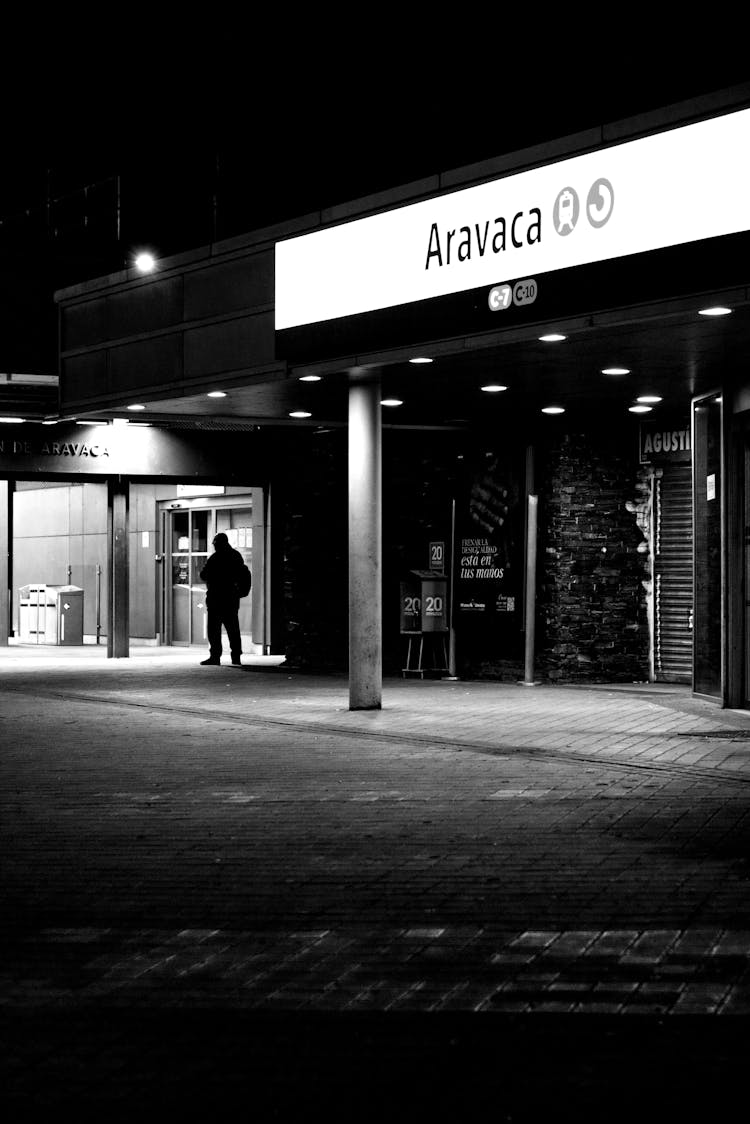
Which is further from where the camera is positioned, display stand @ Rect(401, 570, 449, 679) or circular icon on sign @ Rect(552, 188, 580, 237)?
display stand @ Rect(401, 570, 449, 679)

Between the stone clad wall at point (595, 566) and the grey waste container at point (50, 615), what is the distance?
15.5m

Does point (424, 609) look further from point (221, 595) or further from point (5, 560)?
point (5, 560)

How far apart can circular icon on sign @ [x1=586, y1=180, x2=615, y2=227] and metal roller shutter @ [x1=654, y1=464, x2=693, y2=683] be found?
22.8 ft

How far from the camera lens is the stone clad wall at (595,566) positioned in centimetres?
1839

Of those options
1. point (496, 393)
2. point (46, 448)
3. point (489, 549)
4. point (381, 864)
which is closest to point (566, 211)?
point (496, 393)

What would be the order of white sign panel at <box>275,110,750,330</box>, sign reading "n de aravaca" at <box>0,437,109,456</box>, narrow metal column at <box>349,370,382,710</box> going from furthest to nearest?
1. sign reading "n de aravaca" at <box>0,437,109,456</box>
2. narrow metal column at <box>349,370,382,710</box>
3. white sign panel at <box>275,110,750,330</box>

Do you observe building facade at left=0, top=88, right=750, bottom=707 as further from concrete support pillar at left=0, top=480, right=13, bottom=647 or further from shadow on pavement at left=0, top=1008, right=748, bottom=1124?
shadow on pavement at left=0, top=1008, right=748, bottom=1124

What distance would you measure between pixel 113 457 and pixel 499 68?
27.1 ft

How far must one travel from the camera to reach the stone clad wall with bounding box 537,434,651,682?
18.4 meters

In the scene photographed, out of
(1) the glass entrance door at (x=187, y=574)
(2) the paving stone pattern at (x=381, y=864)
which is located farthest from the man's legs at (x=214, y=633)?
(2) the paving stone pattern at (x=381, y=864)

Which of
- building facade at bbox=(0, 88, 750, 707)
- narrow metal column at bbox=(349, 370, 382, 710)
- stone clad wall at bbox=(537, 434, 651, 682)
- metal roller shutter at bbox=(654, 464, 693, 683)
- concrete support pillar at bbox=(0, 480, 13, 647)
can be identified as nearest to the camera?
building facade at bbox=(0, 88, 750, 707)

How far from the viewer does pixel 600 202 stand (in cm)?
1155

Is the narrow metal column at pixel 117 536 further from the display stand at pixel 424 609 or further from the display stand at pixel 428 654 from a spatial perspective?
the display stand at pixel 424 609

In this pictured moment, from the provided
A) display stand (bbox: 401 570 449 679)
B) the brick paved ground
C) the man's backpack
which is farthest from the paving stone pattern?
the man's backpack
